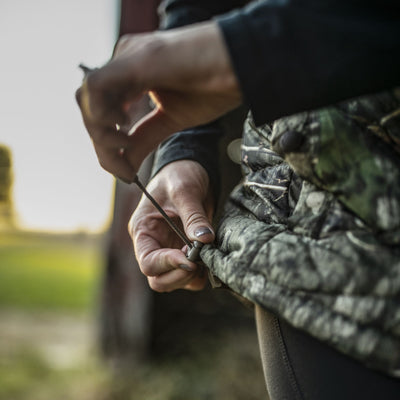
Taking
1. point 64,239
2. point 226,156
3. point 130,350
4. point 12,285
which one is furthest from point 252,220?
point 64,239

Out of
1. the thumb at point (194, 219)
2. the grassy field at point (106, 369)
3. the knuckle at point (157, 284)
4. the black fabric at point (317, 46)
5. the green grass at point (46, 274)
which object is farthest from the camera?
the green grass at point (46, 274)

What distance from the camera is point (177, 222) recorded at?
35.7 inches

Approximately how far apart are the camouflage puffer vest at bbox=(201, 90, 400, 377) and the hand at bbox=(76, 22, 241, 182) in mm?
133

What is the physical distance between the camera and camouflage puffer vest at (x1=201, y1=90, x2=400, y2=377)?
0.47m

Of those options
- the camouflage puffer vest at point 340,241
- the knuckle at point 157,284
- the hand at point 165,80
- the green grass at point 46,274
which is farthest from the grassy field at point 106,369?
the hand at point 165,80

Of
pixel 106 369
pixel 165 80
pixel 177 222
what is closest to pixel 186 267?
pixel 177 222

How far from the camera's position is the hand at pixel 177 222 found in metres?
0.76

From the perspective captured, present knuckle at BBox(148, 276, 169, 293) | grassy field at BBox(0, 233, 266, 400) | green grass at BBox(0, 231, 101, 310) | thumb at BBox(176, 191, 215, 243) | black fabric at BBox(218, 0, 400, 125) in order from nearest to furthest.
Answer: black fabric at BBox(218, 0, 400, 125), thumb at BBox(176, 191, 215, 243), knuckle at BBox(148, 276, 169, 293), grassy field at BBox(0, 233, 266, 400), green grass at BBox(0, 231, 101, 310)

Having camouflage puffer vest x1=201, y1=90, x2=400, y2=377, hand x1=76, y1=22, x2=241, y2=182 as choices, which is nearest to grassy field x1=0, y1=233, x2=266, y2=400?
camouflage puffer vest x1=201, y1=90, x2=400, y2=377

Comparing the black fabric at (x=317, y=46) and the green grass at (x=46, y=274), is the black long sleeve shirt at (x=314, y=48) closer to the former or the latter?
the black fabric at (x=317, y=46)

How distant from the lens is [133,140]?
0.64 m

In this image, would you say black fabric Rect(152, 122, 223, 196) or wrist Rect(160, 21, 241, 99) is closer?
wrist Rect(160, 21, 241, 99)

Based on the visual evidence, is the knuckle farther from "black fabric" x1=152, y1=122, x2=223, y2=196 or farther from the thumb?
"black fabric" x1=152, y1=122, x2=223, y2=196

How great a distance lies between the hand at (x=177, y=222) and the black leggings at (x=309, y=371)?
192mm
